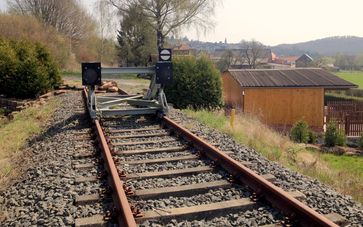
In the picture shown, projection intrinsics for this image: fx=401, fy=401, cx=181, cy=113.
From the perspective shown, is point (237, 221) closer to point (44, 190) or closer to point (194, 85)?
point (44, 190)

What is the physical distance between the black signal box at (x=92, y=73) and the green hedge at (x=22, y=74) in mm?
8606

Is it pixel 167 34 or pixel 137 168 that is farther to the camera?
pixel 167 34

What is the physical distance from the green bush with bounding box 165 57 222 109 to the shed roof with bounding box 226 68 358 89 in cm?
742

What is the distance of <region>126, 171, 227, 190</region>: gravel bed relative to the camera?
498 cm

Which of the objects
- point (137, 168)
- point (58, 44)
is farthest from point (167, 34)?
point (137, 168)

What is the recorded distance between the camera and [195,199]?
4531 mm

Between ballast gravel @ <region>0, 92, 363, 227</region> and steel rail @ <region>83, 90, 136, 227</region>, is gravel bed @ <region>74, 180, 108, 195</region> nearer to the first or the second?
ballast gravel @ <region>0, 92, 363, 227</region>

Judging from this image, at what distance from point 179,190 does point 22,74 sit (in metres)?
14.4

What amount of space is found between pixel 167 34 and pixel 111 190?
40.4 m

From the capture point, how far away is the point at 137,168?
18.8 feet

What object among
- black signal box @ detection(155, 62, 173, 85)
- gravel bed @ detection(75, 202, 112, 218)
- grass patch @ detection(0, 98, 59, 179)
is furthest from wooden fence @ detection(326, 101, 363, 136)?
gravel bed @ detection(75, 202, 112, 218)

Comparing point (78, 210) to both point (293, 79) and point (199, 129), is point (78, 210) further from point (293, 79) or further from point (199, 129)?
point (293, 79)

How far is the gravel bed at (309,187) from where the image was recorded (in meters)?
4.19

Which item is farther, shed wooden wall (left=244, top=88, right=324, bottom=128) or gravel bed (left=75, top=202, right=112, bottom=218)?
shed wooden wall (left=244, top=88, right=324, bottom=128)
